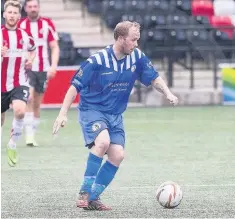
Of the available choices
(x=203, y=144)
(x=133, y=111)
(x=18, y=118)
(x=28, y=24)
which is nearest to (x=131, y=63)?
(x=18, y=118)

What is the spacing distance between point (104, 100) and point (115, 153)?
1.40ft

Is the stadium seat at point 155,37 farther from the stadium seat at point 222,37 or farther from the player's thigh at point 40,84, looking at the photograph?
the player's thigh at point 40,84

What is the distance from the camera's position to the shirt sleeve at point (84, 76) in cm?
821

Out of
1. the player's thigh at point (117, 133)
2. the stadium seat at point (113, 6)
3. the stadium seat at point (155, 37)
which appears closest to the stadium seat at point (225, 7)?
the stadium seat at point (155, 37)

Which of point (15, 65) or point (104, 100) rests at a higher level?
point (104, 100)

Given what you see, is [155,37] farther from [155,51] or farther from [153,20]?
[153,20]

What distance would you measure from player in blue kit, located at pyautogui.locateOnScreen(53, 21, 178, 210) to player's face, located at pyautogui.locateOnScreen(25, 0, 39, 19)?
18.7 feet

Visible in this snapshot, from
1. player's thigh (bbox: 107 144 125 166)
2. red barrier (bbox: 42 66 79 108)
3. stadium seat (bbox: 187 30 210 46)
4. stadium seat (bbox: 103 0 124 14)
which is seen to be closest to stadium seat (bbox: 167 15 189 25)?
stadium seat (bbox: 187 30 210 46)

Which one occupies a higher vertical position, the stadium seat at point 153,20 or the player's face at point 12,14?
the player's face at point 12,14

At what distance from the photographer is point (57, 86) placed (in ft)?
66.5

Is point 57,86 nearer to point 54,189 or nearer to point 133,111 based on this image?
point 133,111

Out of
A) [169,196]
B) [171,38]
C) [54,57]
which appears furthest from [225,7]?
[169,196]

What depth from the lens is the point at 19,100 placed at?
39.7 ft

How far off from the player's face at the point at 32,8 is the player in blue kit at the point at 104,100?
5698mm
